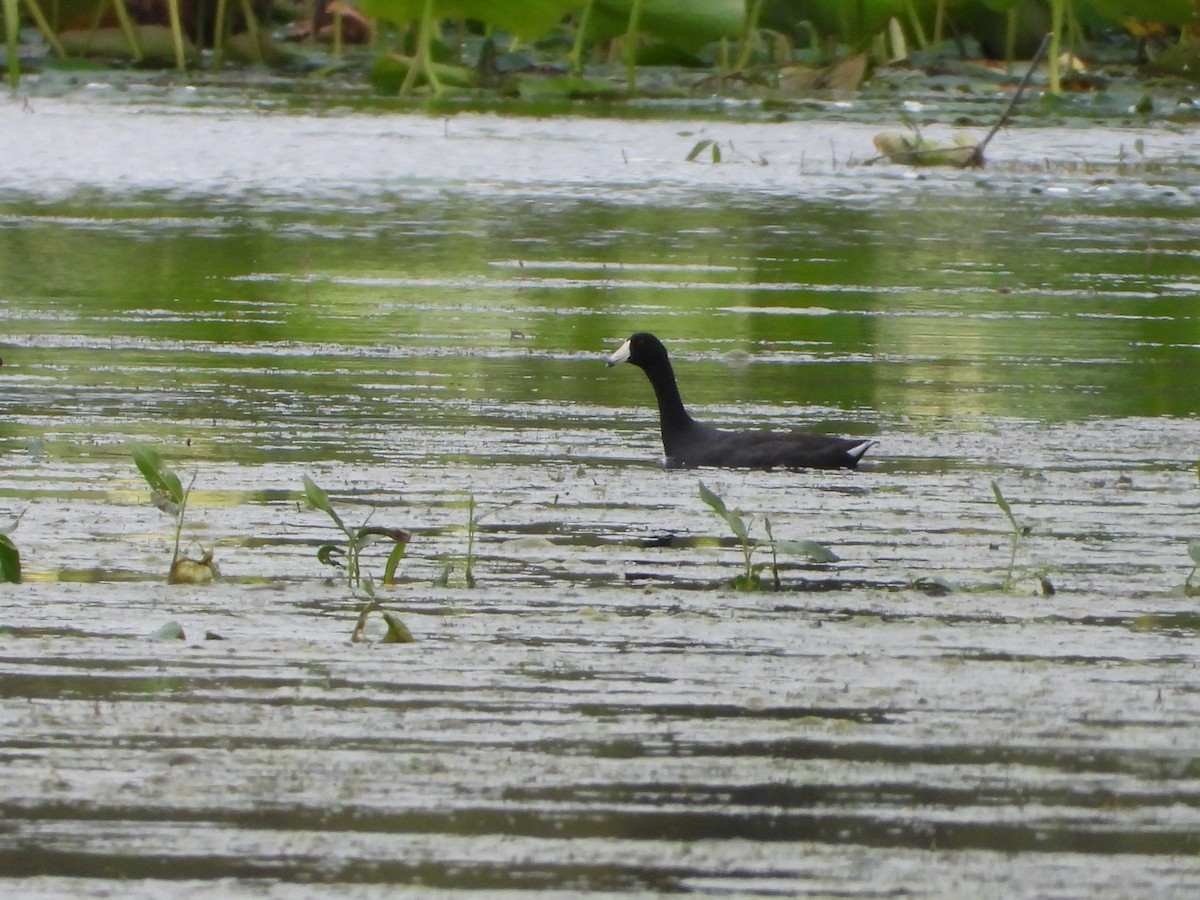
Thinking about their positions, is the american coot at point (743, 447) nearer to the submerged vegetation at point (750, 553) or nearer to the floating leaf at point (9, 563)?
the submerged vegetation at point (750, 553)

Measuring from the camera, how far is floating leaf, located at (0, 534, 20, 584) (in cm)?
529

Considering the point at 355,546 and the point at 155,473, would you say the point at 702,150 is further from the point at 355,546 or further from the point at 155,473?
the point at 355,546

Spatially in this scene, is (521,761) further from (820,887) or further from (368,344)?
(368,344)

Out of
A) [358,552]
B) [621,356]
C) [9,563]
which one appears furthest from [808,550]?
[621,356]

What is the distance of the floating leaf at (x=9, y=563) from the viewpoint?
17.4 feet

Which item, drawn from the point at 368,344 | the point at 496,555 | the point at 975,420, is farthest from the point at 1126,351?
the point at 496,555

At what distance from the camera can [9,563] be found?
5293 millimetres

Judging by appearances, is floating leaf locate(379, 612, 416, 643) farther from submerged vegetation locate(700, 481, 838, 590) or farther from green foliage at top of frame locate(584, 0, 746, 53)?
green foliage at top of frame locate(584, 0, 746, 53)

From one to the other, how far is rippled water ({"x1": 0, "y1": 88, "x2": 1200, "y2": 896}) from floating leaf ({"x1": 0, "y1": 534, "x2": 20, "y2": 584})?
0.19 ft

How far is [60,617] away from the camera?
506cm

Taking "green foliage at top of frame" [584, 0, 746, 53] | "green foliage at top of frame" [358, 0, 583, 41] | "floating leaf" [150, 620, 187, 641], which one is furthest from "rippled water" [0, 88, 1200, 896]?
"green foliage at top of frame" [584, 0, 746, 53]

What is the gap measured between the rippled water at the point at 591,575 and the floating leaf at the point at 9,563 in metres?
0.06

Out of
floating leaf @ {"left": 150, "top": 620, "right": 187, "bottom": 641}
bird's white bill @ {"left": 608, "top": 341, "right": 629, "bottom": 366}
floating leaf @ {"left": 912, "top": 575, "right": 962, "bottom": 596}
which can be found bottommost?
bird's white bill @ {"left": 608, "top": 341, "right": 629, "bottom": 366}

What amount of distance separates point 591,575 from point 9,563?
118 cm
